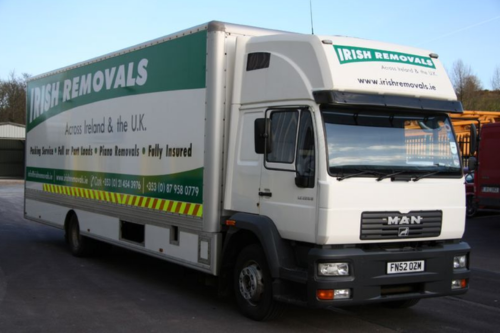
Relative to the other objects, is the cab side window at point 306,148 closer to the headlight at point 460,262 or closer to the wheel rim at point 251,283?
the wheel rim at point 251,283

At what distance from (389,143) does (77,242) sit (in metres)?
7.05

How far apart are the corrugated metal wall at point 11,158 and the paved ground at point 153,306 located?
40714 millimetres

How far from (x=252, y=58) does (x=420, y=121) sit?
213 cm

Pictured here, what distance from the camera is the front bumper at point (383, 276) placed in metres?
5.93

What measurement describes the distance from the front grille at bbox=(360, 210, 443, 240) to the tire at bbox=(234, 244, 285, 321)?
4.12 feet

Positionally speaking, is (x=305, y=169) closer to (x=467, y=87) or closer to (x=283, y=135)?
(x=283, y=135)

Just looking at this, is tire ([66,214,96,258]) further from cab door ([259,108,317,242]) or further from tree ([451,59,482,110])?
tree ([451,59,482,110])

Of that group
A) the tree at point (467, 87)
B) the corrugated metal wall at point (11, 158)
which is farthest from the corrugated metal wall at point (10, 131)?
the tree at point (467, 87)

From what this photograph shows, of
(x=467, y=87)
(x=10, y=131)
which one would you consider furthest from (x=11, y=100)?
(x=467, y=87)

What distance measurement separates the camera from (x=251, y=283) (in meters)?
6.83

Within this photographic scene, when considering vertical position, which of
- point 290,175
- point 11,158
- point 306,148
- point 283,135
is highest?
point 283,135

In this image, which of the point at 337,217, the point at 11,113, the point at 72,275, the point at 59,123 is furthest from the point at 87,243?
the point at 11,113

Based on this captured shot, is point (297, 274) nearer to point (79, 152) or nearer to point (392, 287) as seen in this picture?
point (392, 287)

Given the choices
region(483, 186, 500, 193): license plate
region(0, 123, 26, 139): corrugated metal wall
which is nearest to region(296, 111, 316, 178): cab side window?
region(483, 186, 500, 193): license plate
